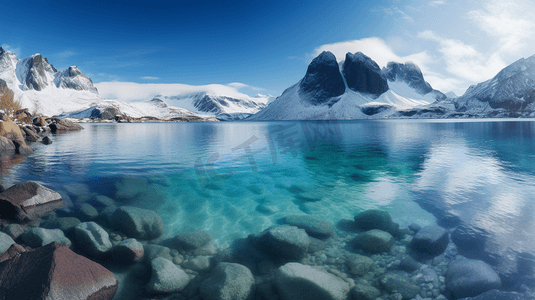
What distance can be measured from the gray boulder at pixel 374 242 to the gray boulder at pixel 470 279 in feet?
6.09

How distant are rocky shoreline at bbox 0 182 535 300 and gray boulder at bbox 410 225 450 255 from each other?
1.5 inches

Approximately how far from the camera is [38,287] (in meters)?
5.22

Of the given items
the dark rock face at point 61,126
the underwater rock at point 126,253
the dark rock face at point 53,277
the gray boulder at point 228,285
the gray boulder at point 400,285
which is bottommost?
the gray boulder at point 400,285

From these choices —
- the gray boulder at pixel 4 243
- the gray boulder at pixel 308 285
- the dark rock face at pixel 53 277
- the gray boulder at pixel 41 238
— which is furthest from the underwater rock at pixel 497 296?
the gray boulder at pixel 4 243

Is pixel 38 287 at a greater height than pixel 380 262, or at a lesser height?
greater

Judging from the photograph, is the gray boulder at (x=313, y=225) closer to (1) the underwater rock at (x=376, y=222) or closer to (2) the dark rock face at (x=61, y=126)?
(1) the underwater rock at (x=376, y=222)

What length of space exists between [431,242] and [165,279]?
872cm

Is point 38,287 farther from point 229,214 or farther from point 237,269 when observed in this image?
point 229,214

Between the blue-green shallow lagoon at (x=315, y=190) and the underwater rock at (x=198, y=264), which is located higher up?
the blue-green shallow lagoon at (x=315, y=190)

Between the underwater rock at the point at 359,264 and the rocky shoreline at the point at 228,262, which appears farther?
the underwater rock at the point at 359,264

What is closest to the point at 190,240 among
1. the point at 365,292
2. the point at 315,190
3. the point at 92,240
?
the point at 92,240

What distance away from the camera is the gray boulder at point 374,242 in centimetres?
857

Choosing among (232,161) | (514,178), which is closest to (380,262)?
(514,178)

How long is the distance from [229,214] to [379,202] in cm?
815
